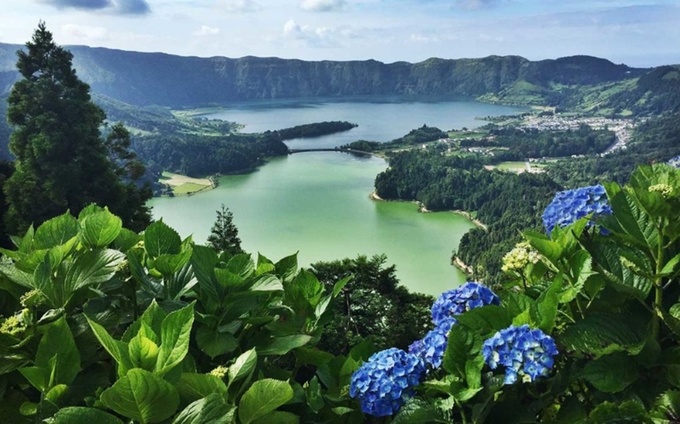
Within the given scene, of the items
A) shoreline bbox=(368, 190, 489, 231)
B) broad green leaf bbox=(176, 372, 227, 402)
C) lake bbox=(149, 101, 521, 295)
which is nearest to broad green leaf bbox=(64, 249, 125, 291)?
broad green leaf bbox=(176, 372, 227, 402)

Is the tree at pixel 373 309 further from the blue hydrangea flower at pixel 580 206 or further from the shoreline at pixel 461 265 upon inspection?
the shoreline at pixel 461 265

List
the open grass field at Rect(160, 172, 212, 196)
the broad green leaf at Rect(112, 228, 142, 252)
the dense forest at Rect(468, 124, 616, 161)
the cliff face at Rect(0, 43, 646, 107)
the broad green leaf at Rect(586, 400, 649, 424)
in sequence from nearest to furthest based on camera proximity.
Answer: the broad green leaf at Rect(586, 400, 649, 424), the broad green leaf at Rect(112, 228, 142, 252), the open grass field at Rect(160, 172, 212, 196), the dense forest at Rect(468, 124, 616, 161), the cliff face at Rect(0, 43, 646, 107)

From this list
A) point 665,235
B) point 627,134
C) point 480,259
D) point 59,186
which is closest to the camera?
point 665,235

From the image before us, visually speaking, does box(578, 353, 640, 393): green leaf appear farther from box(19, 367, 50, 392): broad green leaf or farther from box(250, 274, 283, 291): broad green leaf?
box(19, 367, 50, 392): broad green leaf

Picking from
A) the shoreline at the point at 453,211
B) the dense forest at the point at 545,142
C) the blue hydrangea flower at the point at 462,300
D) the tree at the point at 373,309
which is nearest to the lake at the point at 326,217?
the shoreline at the point at 453,211

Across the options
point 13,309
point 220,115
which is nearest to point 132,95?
point 220,115

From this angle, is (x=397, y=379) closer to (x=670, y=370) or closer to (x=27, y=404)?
(x=670, y=370)
